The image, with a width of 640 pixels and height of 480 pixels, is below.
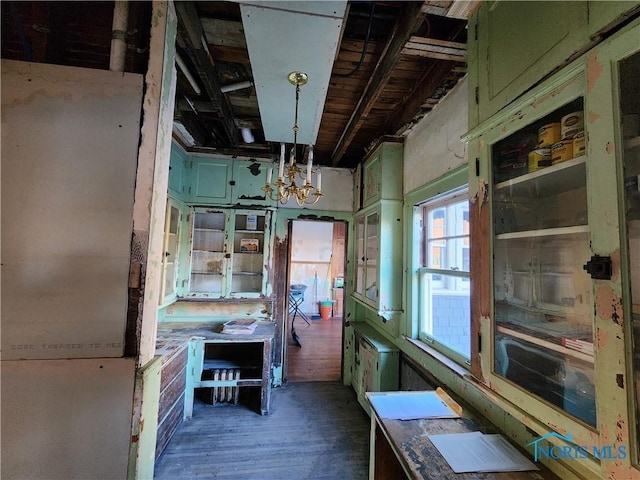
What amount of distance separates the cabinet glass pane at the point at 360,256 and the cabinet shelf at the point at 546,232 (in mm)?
2185

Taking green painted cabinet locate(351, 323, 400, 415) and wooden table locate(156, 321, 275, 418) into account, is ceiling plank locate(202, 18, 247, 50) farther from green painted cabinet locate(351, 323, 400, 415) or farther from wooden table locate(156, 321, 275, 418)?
green painted cabinet locate(351, 323, 400, 415)

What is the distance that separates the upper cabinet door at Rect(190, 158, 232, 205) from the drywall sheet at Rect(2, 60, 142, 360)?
2358mm

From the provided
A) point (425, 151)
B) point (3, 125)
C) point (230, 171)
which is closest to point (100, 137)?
point (3, 125)

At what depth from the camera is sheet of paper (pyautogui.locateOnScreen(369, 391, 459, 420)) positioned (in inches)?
58.1

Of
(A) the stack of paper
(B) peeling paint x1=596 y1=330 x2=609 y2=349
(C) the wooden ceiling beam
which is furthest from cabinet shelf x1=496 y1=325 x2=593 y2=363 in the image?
(A) the stack of paper

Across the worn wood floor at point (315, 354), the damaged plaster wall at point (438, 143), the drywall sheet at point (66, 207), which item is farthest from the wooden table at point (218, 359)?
the damaged plaster wall at point (438, 143)

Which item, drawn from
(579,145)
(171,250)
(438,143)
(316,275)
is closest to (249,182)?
(171,250)

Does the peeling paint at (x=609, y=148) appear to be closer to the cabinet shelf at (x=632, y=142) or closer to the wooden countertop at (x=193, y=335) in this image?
the cabinet shelf at (x=632, y=142)

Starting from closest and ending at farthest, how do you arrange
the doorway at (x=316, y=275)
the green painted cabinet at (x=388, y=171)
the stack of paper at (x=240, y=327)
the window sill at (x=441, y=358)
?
1. the window sill at (x=441, y=358)
2. the green painted cabinet at (x=388, y=171)
3. the stack of paper at (x=240, y=327)
4. the doorway at (x=316, y=275)

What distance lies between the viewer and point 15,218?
1.03m

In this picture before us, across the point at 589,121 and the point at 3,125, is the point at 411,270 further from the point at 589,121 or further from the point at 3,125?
the point at 3,125

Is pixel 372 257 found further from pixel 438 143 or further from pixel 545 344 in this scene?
pixel 545 344

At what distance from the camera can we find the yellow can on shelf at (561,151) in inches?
34.9

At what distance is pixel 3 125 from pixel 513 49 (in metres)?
1.89
